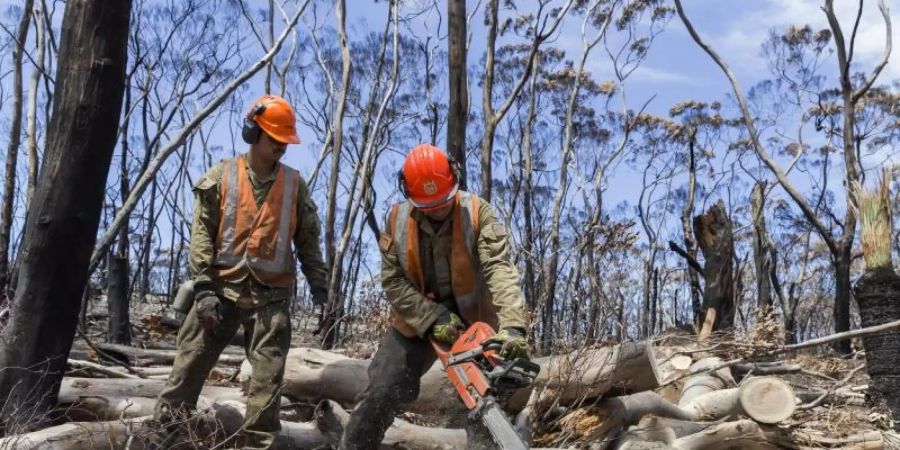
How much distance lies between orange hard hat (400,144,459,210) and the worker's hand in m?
0.57

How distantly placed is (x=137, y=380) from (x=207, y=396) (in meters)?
0.49

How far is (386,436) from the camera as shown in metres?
4.76

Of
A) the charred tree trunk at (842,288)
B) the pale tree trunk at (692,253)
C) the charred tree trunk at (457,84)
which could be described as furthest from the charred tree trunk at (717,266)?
the charred tree trunk at (457,84)

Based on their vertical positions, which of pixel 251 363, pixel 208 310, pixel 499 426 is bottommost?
pixel 499 426

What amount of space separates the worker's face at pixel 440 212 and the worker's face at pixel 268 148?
863 millimetres

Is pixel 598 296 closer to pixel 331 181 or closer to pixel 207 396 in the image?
pixel 207 396

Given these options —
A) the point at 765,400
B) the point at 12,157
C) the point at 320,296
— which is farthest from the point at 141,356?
the point at 12,157

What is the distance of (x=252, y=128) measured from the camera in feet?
14.5

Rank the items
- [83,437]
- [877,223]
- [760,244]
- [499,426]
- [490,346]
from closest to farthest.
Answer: [499,426] → [490,346] → [83,437] → [877,223] → [760,244]

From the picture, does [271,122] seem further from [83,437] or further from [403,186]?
[83,437]

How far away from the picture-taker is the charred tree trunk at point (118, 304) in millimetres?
10906

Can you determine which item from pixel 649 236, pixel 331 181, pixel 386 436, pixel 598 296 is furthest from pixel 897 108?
pixel 386 436

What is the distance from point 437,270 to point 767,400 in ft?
8.79

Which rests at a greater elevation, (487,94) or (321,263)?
(487,94)
